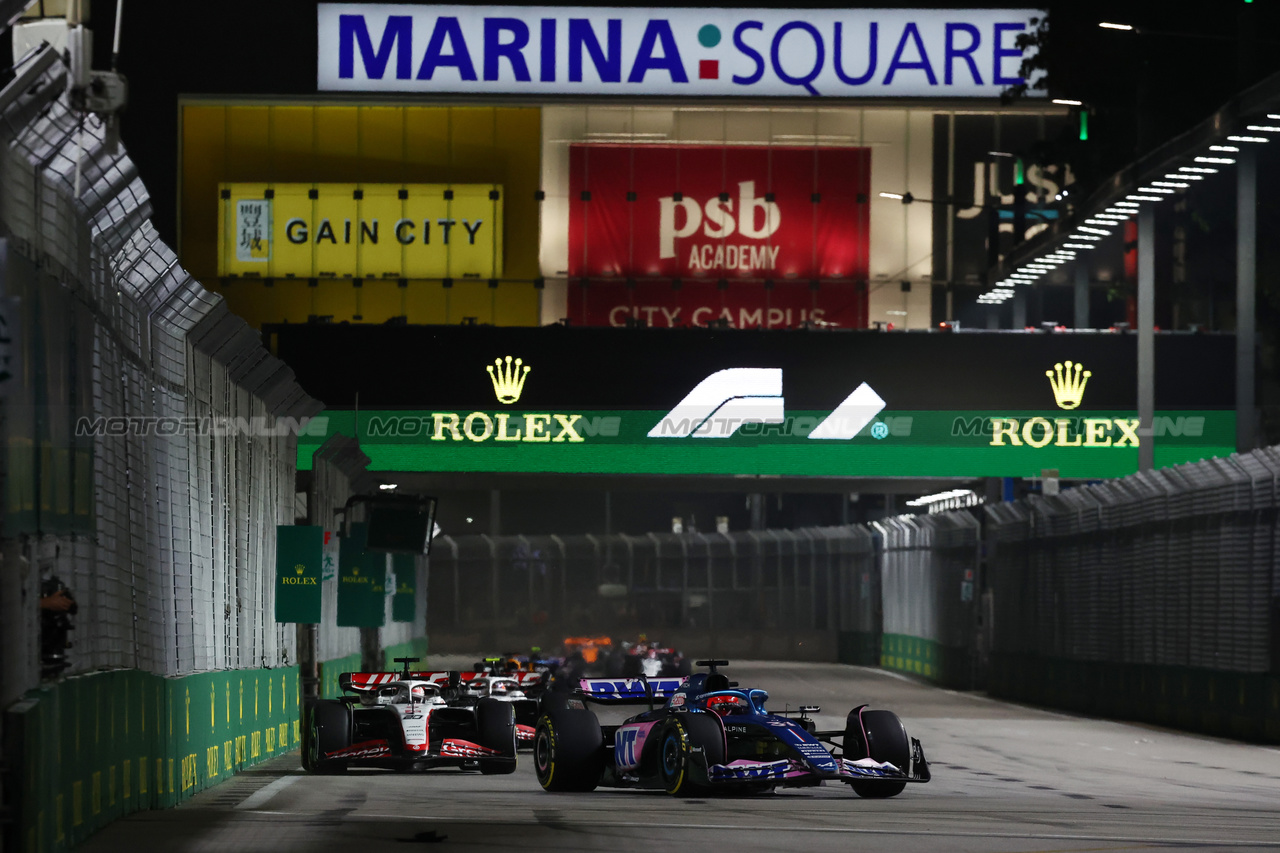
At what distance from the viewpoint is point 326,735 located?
56.1 feet

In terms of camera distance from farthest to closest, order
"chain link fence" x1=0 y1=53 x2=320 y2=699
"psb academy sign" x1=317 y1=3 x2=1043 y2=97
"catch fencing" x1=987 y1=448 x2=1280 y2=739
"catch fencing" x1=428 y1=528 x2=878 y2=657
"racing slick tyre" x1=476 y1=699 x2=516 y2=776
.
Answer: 1. "catch fencing" x1=428 y1=528 x2=878 y2=657
2. "psb academy sign" x1=317 y1=3 x2=1043 y2=97
3. "catch fencing" x1=987 y1=448 x2=1280 y2=739
4. "racing slick tyre" x1=476 y1=699 x2=516 y2=776
5. "chain link fence" x1=0 y1=53 x2=320 y2=699

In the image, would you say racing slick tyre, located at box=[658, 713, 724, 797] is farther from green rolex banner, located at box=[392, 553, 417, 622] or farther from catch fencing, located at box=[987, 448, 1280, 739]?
green rolex banner, located at box=[392, 553, 417, 622]

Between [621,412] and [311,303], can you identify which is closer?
[621,412]

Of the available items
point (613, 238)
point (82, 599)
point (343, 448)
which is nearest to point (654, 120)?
point (613, 238)

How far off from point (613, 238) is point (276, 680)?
29.8 m

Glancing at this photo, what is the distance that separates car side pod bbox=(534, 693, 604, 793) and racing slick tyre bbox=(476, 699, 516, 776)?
6.75ft

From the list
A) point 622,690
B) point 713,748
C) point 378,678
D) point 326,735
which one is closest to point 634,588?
point 378,678

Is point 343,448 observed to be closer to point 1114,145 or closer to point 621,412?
point 621,412

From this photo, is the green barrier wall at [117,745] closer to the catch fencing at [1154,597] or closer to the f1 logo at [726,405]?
the catch fencing at [1154,597]

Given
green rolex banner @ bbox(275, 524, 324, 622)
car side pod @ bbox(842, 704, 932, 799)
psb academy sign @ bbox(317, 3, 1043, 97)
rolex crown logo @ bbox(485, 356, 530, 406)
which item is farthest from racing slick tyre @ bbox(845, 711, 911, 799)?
psb academy sign @ bbox(317, 3, 1043, 97)

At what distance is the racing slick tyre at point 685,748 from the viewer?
1407 centimetres

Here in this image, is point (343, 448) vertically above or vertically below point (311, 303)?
below

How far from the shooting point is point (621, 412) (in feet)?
114

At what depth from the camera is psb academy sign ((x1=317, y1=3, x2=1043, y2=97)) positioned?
→ 49656 mm
